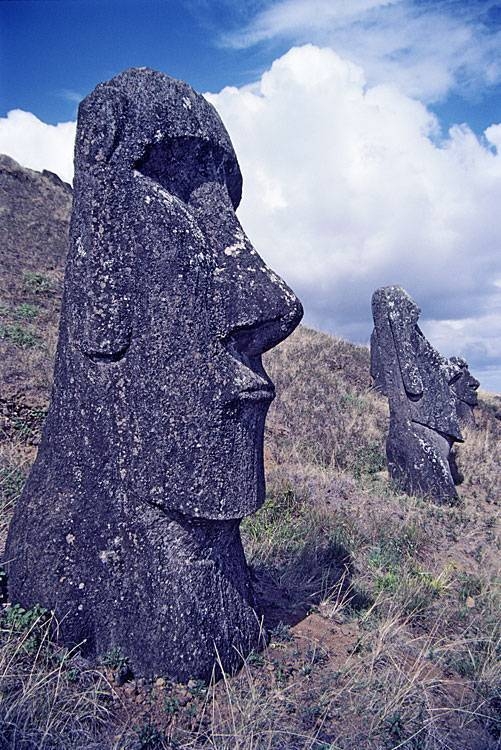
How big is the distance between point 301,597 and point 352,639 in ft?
1.82

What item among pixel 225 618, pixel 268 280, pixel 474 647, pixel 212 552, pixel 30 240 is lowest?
pixel 474 647

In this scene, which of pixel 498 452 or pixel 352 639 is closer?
pixel 352 639

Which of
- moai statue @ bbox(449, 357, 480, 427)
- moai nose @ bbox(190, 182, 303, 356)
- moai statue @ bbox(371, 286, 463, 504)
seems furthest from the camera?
moai statue @ bbox(449, 357, 480, 427)

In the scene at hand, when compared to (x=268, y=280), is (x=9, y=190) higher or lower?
higher

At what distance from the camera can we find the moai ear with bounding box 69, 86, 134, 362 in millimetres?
2939

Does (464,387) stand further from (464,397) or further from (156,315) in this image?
(156,315)

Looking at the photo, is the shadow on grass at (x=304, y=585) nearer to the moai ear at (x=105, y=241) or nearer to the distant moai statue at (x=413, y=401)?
the moai ear at (x=105, y=241)

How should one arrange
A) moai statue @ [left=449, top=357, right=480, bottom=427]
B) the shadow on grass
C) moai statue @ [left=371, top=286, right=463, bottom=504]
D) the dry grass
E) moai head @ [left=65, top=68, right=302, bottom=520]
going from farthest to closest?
moai statue @ [left=449, top=357, right=480, bottom=427] < moai statue @ [left=371, top=286, right=463, bottom=504] < the shadow on grass < moai head @ [left=65, top=68, right=302, bottom=520] < the dry grass

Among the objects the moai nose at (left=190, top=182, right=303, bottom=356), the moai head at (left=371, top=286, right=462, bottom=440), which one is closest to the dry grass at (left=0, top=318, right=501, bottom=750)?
the moai head at (left=371, top=286, right=462, bottom=440)

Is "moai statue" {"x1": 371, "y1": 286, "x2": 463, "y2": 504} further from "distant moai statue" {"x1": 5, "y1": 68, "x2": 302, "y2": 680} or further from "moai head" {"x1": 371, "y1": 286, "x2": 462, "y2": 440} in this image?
"distant moai statue" {"x1": 5, "y1": 68, "x2": 302, "y2": 680}

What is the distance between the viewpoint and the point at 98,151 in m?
2.96

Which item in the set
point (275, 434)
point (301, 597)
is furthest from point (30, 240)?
point (301, 597)

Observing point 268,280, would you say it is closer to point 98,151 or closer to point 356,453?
point 98,151

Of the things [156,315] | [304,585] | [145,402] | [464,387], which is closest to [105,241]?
[156,315]
